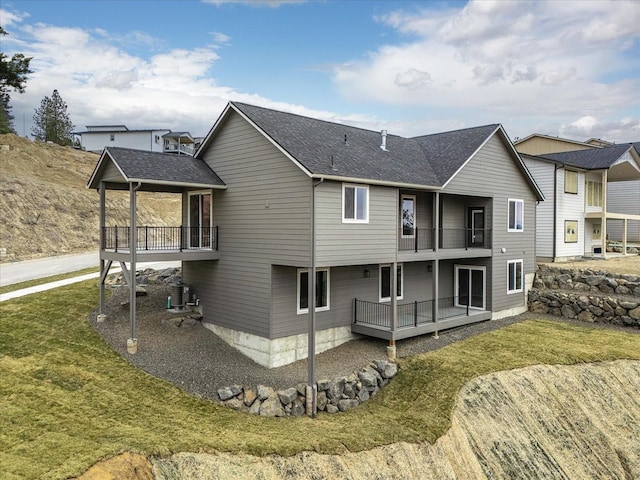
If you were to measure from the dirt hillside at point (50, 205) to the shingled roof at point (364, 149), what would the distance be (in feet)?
69.8

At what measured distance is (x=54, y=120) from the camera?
67.9m

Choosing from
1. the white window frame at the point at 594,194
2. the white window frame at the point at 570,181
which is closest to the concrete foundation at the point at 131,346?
the white window frame at the point at 570,181

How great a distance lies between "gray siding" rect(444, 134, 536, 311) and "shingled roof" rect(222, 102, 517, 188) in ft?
2.50

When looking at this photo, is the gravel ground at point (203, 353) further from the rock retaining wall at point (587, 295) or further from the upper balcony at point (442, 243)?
the rock retaining wall at point (587, 295)

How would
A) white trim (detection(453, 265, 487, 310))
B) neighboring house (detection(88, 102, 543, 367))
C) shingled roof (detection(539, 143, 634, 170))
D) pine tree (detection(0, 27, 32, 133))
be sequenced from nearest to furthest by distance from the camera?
neighboring house (detection(88, 102, 543, 367)) → white trim (detection(453, 265, 487, 310)) → shingled roof (detection(539, 143, 634, 170)) → pine tree (detection(0, 27, 32, 133))

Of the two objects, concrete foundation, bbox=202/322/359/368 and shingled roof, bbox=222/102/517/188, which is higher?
shingled roof, bbox=222/102/517/188

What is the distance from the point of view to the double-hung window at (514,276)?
2216 cm

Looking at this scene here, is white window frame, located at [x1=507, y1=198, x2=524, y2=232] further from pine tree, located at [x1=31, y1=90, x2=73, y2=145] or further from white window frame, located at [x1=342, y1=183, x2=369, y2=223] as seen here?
pine tree, located at [x1=31, y1=90, x2=73, y2=145]

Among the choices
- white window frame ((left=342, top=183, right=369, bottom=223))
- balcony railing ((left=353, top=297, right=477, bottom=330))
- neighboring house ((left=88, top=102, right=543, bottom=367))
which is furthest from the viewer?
balcony railing ((left=353, top=297, right=477, bottom=330))

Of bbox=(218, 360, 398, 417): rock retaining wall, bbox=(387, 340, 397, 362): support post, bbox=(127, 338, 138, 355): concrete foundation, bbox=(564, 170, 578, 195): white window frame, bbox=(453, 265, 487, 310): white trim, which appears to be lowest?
bbox=(218, 360, 398, 417): rock retaining wall

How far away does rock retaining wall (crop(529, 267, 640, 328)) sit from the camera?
66.9 feet

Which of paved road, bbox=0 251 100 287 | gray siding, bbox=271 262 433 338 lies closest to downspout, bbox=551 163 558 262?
gray siding, bbox=271 262 433 338

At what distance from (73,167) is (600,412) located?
50.1 metres

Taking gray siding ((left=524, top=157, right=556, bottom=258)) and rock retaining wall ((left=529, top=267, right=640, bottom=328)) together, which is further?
gray siding ((left=524, top=157, right=556, bottom=258))
